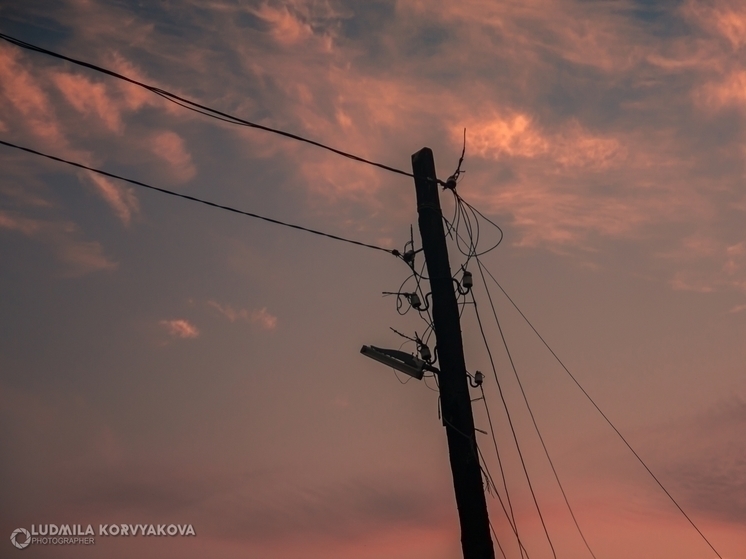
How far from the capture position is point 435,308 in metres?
10.3

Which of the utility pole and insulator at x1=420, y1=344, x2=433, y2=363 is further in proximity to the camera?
insulator at x1=420, y1=344, x2=433, y2=363

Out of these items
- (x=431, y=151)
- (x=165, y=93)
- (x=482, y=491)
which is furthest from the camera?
(x=431, y=151)

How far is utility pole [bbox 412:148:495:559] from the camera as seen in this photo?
912 centimetres

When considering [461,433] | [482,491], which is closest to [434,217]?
[461,433]

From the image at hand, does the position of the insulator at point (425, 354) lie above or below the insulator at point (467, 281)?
below

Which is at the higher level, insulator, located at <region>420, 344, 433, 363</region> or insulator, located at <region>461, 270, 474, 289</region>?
insulator, located at <region>461, 270, 474, 289</region>

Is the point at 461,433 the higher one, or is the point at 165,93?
the point at 165,93

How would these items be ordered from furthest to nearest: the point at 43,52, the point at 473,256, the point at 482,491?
the point at 473,256, the point at 482,491, the point at 43,52

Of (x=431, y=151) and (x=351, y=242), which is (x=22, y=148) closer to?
(x=351, y=242)

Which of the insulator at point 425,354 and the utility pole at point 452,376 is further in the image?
the insulator at point 425,354

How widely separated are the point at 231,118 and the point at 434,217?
316cm

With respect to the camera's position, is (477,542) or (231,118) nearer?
(477,542)

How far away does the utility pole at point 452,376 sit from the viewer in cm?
912

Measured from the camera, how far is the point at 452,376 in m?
9.78
